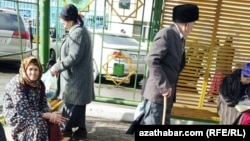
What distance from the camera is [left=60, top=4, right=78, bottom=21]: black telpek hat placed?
3.36m

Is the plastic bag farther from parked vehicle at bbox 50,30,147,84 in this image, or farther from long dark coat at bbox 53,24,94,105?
parked vehicle at bbox 50,30,147,84

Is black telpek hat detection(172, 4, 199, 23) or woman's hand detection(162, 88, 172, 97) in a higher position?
black telpek hat detection(172, 4, 199, 23)

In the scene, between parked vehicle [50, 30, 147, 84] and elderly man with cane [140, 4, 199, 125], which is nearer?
elderly man with cane [140, 4, 199, 125]

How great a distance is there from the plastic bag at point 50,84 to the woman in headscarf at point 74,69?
17 centimetres

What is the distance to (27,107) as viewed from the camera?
9.73 ft

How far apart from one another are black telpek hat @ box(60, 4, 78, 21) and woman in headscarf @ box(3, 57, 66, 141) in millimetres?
680

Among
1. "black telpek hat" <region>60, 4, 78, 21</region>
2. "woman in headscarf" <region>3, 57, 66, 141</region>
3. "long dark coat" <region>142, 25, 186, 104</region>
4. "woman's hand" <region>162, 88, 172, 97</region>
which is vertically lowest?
"woman in headscarf" <region>3, 57, 66, 141</region>

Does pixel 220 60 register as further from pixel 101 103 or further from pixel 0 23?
pixel 0 23

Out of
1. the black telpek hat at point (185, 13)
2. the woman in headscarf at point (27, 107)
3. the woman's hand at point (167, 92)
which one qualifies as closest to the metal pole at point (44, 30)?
the woman in headscarf at point (27, 107)

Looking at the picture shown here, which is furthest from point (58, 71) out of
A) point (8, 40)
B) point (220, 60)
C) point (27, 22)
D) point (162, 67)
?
point (27, 22)

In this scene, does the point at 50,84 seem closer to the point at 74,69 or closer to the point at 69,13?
the point at 74,69

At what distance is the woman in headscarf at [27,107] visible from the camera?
2.91 metres

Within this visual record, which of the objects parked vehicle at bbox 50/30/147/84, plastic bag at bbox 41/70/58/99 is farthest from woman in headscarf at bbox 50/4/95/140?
parked vehicle at bbox 50/30/147/84

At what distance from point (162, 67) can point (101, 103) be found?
2.15 meters
